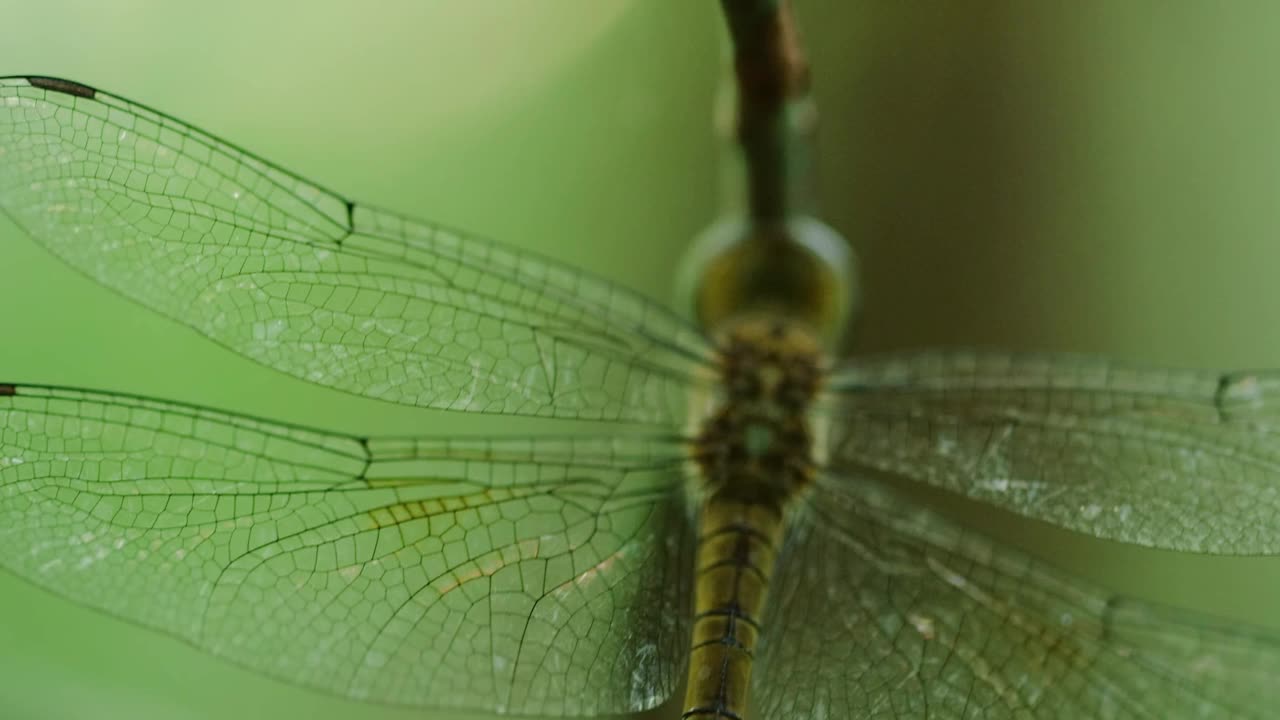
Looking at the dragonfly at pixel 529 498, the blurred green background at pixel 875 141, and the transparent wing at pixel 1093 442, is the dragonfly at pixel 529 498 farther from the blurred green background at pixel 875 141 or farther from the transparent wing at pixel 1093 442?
the blurred green background at pixel 875 141

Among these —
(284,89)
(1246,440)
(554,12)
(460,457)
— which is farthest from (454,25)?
(1246,440)

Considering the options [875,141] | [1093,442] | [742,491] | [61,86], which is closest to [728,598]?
[742,491]

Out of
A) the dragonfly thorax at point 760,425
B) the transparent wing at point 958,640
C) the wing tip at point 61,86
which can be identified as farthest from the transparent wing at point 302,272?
the transparent wing at point 958,640

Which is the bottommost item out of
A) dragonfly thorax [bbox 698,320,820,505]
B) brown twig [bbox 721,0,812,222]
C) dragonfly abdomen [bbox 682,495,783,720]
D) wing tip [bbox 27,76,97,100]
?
dragonfly abdomen [bbox 682,495,783,720]

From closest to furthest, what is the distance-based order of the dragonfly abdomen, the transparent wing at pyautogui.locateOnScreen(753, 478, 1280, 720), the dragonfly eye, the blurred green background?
the transparent wing at pyautogui.locateOnScreen(753, 478, 1280, 720) → the dragonfly abdomen → the dragonfly eye → the blurred green background

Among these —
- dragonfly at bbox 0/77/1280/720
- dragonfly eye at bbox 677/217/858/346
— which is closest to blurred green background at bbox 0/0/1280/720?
dragonfly eye at bbox 677/217/858/346

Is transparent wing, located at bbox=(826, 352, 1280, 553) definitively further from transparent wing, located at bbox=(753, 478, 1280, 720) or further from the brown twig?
the brown twig

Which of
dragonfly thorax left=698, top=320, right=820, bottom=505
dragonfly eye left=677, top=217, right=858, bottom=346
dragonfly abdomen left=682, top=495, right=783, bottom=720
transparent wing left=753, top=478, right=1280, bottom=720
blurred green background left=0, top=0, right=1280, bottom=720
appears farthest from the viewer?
blurred green background left=0, top=0, right=1280, bottom=720

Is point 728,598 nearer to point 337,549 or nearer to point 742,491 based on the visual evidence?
point 742,491
